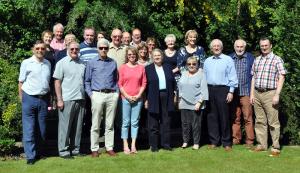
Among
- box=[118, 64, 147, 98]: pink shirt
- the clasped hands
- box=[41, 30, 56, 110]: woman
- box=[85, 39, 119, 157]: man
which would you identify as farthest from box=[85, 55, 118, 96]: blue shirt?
box=[41, 30, 56, 110]: woman

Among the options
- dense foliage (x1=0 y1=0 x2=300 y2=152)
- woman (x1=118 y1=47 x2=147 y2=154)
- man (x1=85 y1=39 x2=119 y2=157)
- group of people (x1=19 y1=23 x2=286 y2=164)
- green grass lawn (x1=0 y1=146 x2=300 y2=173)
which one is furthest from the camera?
dense foliage (x1=0 y1=0 x2=300 y2=152)

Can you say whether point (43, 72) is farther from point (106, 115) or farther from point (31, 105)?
point (106, 115)

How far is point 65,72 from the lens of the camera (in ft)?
27.5

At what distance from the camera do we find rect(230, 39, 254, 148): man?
364 inches

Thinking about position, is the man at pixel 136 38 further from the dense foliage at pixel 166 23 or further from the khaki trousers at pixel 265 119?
the khaki trousers at pixel 265 119

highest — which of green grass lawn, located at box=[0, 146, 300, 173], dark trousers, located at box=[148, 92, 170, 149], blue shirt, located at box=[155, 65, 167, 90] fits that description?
blue shirt, located at box=[155, 65, 167, 90]

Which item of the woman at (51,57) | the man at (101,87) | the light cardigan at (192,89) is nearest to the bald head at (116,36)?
the man at (101,87)

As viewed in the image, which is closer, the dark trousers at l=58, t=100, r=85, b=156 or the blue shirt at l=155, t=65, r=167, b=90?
the dark trousers at l=58, t=100, r=85, b=156

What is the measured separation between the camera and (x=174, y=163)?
840cm

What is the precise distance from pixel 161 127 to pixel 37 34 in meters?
4.26

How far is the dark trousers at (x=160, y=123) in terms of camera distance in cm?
901

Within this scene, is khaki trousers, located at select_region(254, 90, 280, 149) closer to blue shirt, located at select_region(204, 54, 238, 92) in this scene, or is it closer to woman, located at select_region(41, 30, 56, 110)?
blue shirt, located at select_region(204, 54, 238, 92)

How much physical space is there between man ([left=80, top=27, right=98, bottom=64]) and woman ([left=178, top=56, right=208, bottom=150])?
158 cm

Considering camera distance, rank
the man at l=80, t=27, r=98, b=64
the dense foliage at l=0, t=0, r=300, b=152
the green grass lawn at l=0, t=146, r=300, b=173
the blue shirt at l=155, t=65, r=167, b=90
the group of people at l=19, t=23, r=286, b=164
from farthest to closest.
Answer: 1. the dense foliage at l=0, t=0, r=300, b=152
2. the blue shirt at l=155, t=65, r=167, b=90
3. the man at l=80, t=27, r=98, b=64
4. the group of people at l=19, t=23, r=286, b=164
5. the green grass lawn at l=0, t=146, r=300, b=173
